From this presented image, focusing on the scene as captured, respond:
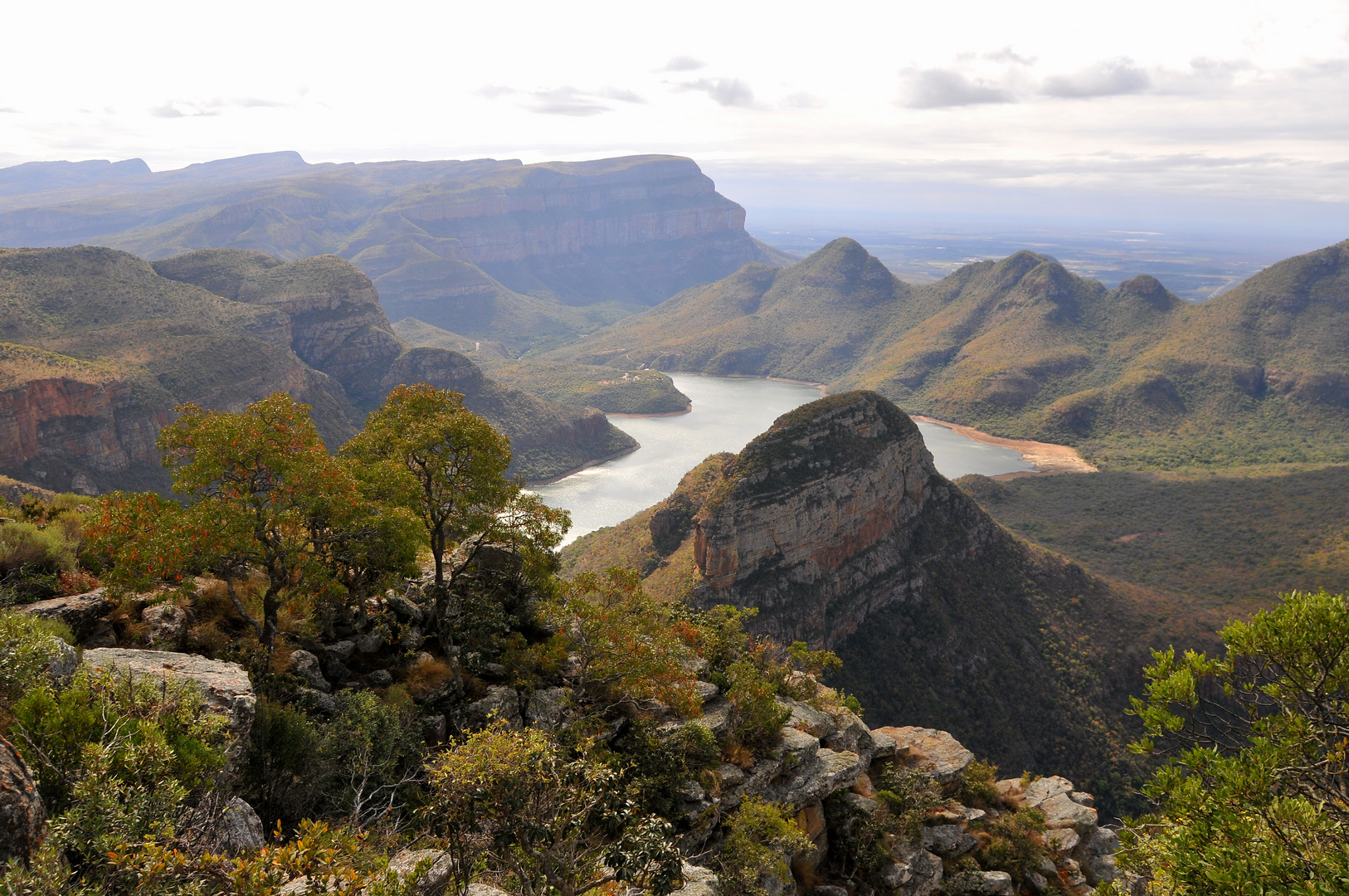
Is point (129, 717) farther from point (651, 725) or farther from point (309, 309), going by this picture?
point (309, 309)

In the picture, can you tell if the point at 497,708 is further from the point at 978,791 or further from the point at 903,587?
the point at 903,587

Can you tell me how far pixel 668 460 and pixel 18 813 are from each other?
146350 millimetres

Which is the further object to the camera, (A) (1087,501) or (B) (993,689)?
(A) (1087,501)

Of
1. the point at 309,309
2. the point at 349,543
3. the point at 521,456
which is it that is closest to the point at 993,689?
the point at 349,543

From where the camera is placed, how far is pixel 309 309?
483ft

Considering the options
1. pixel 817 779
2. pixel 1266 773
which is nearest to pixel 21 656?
pixel 817 779

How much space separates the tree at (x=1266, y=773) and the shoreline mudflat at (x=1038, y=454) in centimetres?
13270

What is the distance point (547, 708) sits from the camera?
21.2 metres

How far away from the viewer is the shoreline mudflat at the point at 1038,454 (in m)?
146

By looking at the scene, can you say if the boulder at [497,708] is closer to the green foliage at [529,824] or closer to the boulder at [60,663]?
the green foliage at [529,824]

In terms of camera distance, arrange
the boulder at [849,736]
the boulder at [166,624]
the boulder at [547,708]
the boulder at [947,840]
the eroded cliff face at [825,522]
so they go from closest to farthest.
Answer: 1. the boulder at [166,624]
2. the boulder at [547,708]
3. the boulder at [947,840]
4. the boulder at [849,736]
5. the eroded cliff face at [825,522]

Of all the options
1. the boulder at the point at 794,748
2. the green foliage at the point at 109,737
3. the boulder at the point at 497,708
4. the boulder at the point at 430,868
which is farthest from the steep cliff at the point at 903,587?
the green foliage at the point at 109,737

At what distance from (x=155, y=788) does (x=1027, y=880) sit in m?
29.9

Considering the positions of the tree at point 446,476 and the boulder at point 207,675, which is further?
the tree at point 446,476
